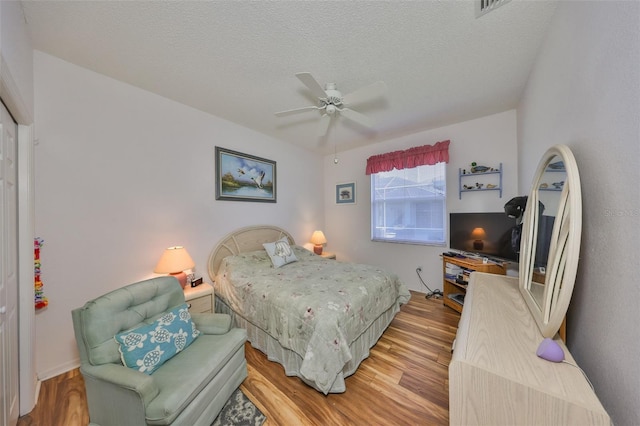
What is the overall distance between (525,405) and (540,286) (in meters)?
0.77

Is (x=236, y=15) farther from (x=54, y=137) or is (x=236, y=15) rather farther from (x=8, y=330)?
(x=8, y=330)

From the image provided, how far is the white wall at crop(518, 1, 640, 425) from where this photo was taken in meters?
0.69

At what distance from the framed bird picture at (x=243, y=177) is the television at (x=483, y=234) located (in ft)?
9.06

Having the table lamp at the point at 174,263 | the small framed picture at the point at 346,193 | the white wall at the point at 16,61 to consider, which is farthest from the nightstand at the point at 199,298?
→ the small framed picture at the point at 346,193

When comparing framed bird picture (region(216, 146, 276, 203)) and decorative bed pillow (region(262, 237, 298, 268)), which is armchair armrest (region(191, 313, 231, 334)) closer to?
decorative bed pillow (region(262, 237, 298, 268))

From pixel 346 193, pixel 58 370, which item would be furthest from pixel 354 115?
pixel 58 370

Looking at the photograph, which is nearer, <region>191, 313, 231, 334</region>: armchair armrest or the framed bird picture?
<region>191, 313, 231, 334</region>: armchair armrest

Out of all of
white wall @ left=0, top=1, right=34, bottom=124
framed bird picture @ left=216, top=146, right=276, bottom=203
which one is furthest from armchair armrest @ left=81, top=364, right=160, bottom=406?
framed bird picture @ left=216, top=146, right=276, bottom=203

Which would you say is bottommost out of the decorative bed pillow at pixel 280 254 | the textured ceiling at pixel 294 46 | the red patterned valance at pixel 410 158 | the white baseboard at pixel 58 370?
the white baseboard at pixel 58 370

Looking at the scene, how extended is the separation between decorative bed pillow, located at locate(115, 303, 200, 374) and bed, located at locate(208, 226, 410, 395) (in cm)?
63

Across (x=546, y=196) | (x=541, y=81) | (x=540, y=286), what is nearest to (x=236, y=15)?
(x=546, y=196)

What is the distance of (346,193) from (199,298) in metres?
3.00

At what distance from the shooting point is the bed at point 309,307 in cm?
158

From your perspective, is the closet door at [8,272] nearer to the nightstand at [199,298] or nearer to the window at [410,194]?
the nightstand at [199,298]
